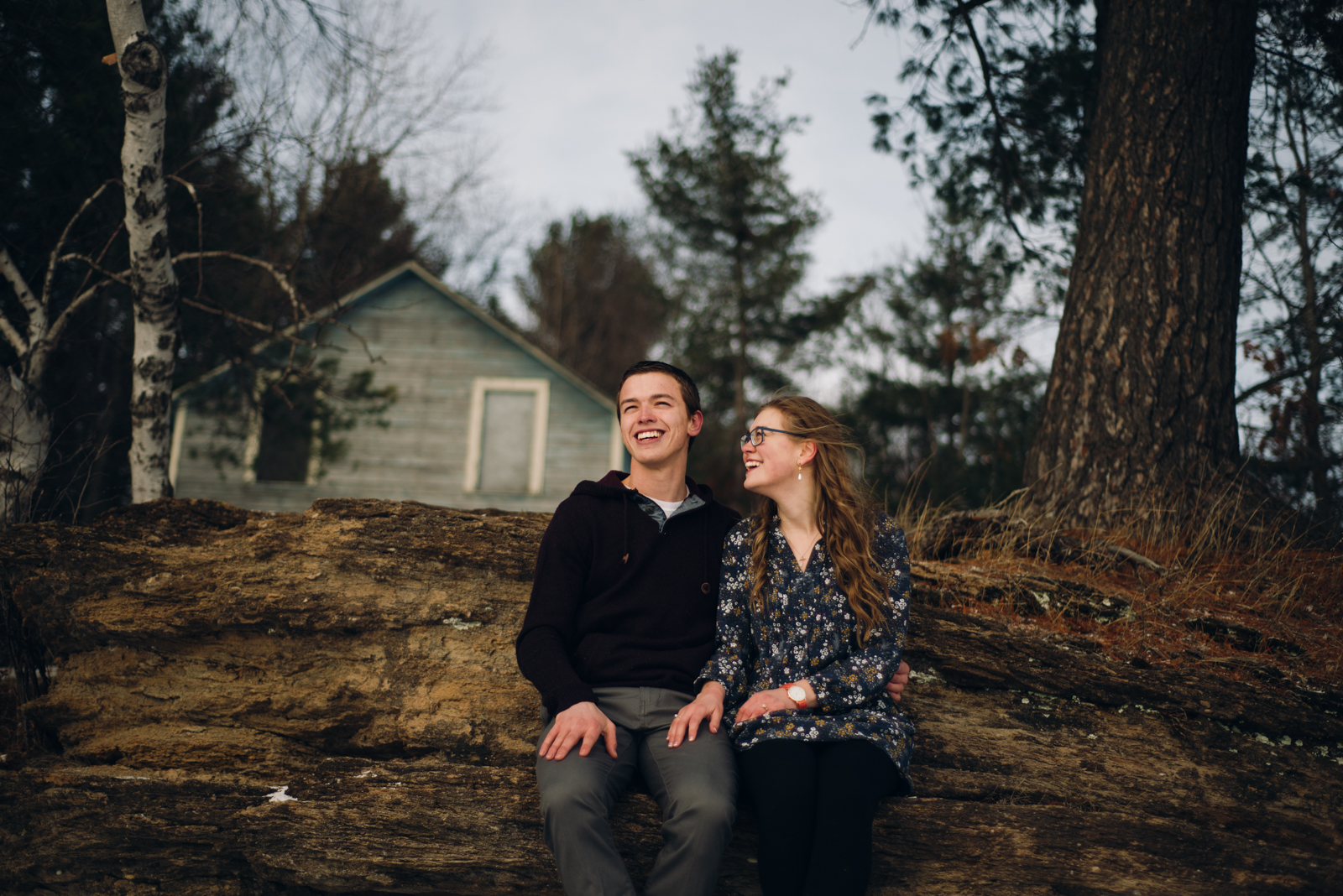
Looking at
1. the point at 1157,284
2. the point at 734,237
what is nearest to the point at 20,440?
the point at 1157,284

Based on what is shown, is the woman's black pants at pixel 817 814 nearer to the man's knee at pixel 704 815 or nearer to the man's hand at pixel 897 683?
the man's knee at pixel 704 815

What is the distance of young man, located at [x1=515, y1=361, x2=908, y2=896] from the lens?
2.41m

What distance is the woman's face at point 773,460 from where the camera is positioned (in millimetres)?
2979

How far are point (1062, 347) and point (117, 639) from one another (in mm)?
5539

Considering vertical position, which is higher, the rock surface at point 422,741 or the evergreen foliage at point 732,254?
the evergreen foliage at point 732,254

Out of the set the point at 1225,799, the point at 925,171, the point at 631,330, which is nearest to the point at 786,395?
the point at 1225,799

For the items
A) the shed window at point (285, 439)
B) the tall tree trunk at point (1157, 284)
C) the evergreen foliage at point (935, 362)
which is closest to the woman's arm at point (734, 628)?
the tall tree trunk at point (1157, 284)

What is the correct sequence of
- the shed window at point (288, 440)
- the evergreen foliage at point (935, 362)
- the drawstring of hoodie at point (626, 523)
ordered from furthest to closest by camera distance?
1. the evergreen foliage at point (935, 362)
2. the shed window at point (288, 440)
3. the drawstring of hoodie at point (626, 523)

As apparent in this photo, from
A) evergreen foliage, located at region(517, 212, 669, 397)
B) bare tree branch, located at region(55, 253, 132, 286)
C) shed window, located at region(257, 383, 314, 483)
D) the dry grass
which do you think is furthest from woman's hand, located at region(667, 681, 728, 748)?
evergreen foliage, located at region(517, 212, 669, 397)

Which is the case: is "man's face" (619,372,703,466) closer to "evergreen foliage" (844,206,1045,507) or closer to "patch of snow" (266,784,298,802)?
"patch of snow" (266,784,298,802)

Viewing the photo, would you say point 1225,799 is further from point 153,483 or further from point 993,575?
point 153,483

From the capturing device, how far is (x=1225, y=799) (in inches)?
116

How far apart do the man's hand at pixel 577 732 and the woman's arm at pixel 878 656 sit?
2.22ft

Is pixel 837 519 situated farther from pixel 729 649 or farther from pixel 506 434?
pixel 506 434
